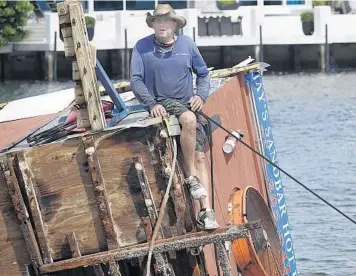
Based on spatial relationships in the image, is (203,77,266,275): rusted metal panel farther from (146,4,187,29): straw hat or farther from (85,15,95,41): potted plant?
(85,15,95,41): potted plant

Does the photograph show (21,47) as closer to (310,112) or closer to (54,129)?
(310,112)

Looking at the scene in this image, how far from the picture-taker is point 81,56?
329 inches

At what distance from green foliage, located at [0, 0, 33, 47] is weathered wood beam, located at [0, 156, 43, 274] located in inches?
1823

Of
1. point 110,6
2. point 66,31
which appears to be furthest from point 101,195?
point 110,6

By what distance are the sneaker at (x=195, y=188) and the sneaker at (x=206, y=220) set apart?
0.12m

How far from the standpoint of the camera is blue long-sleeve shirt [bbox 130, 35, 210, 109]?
8.84 m

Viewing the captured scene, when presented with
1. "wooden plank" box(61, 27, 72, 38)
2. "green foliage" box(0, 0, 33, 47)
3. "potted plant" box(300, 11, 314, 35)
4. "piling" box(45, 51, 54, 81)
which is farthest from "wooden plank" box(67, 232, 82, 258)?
"potted plant" box(300, 11, 314, 35)

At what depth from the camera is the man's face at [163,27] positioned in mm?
8734

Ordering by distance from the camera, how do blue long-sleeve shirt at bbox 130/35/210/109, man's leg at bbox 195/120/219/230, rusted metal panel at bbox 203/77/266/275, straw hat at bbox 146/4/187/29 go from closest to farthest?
1. man's leg at bbox 195/120/219/230
2. straw hat at bbox 146/4/187/29
3. blue long-sleeve shirt at bbox 130/35/210/109
4. rusted metal panel at bbox 203/77/266/275

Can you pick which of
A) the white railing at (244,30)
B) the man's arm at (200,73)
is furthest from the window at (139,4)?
the man's arm at (200,73)

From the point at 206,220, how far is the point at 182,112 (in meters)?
0.85

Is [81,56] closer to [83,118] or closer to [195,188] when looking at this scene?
[83,118]

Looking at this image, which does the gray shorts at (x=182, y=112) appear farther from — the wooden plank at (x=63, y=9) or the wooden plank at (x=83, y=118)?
the wooden plank at (x=63, y=9)

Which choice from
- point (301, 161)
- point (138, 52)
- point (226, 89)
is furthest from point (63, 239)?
point (301, 161)
